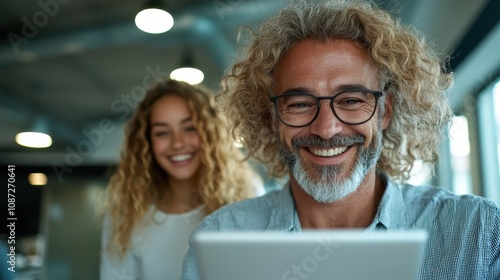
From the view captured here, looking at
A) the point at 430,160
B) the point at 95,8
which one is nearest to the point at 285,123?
the point at 430,160

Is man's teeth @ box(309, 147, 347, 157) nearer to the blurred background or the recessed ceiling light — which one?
the blurred background

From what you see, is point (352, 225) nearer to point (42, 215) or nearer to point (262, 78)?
point (262, 78)

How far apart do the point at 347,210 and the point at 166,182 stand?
4.75ft

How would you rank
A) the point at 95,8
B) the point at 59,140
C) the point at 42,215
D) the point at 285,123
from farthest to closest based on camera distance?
the point at 59,140, the point at 42,215, the point at 95,8, the point at 285,123

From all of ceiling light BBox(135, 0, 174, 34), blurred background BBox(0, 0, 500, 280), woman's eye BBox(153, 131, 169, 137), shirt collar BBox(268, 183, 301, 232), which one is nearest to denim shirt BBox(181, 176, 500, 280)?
shirt collar BBox(268, 183, 301, 232)

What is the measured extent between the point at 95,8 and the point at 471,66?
3.71 metres

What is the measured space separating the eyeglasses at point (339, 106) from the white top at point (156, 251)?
114cm

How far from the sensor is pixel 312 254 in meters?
1.03

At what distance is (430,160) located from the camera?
2.33 meters

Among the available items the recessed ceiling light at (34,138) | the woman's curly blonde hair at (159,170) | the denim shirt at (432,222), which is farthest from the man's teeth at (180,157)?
the recessed ceiling light at (34,138)

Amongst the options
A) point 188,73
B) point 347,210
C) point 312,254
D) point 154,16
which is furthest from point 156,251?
point 188,73

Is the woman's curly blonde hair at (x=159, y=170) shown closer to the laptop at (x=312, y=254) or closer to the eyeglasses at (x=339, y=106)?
the eyeglasses at (x=339, y=106)

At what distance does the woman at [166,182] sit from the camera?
278 centimetres

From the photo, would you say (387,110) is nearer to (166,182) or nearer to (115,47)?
(166,182)
